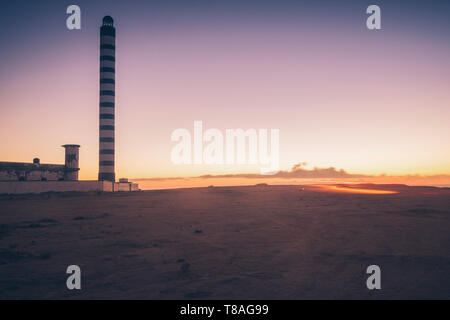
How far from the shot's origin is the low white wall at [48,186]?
32231 millimetres

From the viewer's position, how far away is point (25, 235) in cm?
1069

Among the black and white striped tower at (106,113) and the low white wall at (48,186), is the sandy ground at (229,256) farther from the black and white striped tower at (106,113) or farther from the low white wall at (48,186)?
the black and white striped tower at (106,113)

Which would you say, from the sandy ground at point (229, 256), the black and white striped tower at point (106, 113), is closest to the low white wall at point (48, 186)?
the black and white striped tower at point (106, 113)

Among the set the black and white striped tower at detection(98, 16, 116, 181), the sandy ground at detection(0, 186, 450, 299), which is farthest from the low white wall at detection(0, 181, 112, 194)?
the sandy ground at detection(0, 186, 450, 299)

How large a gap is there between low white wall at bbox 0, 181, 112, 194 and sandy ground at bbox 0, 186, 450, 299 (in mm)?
21233

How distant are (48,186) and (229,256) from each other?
32989 millimetres

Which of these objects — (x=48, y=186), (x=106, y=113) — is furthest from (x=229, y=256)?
(x=106, y=113)

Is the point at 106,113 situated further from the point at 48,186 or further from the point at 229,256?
the point at 229,256

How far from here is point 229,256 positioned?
788cm

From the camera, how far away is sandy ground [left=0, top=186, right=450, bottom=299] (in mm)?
5777

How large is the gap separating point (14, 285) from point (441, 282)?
748 centimetres

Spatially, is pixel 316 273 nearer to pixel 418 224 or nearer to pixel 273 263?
pixel 273 263

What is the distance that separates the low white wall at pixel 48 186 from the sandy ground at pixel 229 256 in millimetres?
21233
